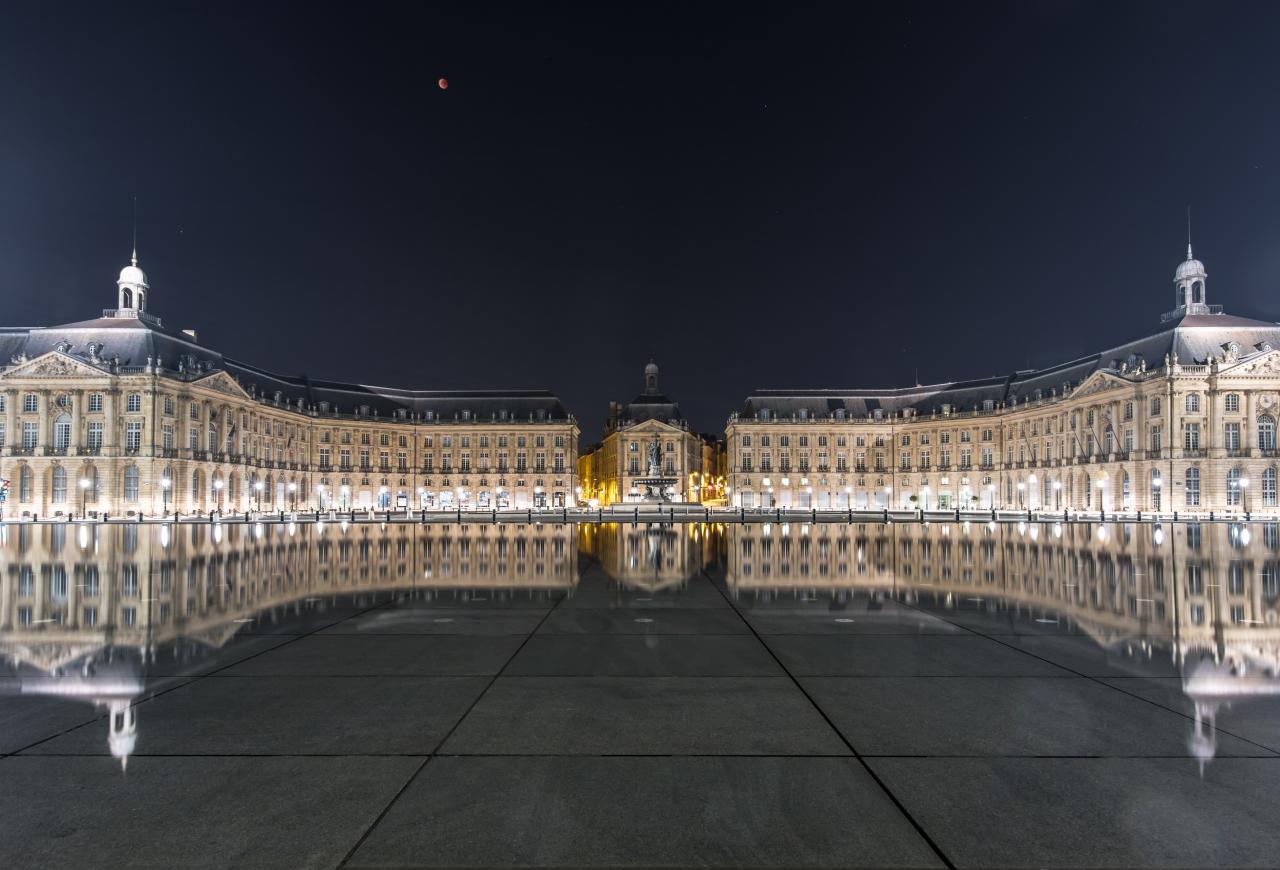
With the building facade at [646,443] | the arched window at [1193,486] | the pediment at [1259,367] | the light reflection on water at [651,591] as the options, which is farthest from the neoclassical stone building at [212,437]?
the pediment at [1259,367]

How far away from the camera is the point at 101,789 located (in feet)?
19.8

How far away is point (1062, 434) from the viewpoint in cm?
9762

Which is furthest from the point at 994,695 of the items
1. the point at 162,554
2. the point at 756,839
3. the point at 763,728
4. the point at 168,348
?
the point at 168,348

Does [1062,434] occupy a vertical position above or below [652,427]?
below

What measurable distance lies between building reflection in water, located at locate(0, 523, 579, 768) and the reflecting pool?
0.45ft

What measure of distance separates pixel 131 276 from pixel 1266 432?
13201 cm

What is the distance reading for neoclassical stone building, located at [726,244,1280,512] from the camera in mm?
77688

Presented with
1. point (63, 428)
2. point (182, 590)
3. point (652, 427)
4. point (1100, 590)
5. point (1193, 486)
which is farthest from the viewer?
point (652, 427)

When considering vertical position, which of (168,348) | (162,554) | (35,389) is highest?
(168,348)

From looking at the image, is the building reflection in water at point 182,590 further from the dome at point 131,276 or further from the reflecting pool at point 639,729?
the dome at point 131,276

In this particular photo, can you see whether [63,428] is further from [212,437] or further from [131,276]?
[131,276]

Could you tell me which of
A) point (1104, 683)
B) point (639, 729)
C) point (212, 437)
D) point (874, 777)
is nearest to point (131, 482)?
point (212, 437)

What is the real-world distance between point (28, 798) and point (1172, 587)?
880 inches

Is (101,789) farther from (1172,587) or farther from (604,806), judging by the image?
(1172,587)
